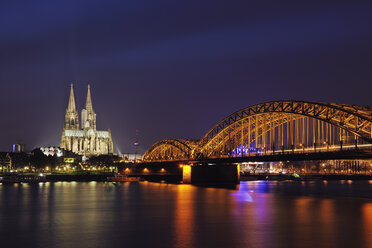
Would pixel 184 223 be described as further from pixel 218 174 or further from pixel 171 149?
pixel 171 149

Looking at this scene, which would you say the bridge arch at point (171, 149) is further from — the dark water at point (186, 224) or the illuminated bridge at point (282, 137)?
the dark water at point (186, 224)

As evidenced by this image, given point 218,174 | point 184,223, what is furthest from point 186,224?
point 218,174

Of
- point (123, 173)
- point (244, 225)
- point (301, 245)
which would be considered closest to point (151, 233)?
point (244, 225)

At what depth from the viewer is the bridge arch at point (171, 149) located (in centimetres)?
14830

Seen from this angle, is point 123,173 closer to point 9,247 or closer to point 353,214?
point 353,214

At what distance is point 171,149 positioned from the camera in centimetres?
17038

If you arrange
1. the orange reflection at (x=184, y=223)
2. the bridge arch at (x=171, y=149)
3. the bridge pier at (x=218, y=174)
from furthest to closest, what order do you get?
the bridge arch at (x=171, y=149)
the bridge pier at (x=218, y=174)
the orange reflection at (x=184, y=223)

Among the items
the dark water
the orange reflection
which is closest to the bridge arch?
the orange reflection

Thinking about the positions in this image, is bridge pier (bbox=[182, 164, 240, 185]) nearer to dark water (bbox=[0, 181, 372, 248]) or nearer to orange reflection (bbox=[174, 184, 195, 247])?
orange reflection (bbox=[174, 184, 195, 247])

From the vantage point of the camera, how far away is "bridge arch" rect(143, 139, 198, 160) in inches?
5839

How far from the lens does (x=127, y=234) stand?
45.3m

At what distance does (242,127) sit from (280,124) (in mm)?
11215

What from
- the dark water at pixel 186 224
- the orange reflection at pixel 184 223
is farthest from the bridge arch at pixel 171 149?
the dark water at pixel 186 224

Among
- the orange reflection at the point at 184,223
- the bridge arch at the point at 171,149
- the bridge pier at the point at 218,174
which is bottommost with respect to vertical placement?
the orange reflection at the point at 184,223
